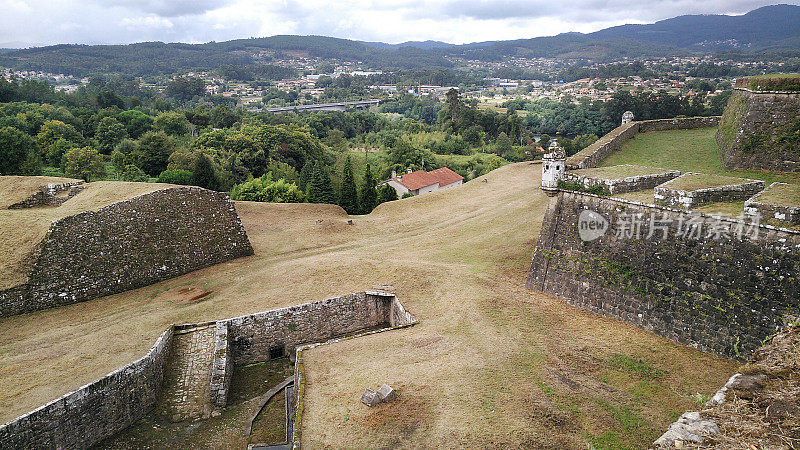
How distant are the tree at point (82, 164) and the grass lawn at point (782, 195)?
128 ft

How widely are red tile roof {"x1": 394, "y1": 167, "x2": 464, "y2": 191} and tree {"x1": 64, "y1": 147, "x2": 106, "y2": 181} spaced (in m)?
23.8

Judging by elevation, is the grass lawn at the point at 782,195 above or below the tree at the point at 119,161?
above

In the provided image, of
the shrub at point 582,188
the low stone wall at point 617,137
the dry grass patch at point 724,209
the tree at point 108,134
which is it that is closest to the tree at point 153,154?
the tree at point 108,134

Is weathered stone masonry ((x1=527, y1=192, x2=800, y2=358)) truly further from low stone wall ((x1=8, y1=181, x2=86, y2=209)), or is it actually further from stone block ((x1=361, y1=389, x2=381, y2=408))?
low stone wall ((x1=8, y1=181, x2=86, y2=209))

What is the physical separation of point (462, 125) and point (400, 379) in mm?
66240

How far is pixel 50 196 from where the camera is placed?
1958 centimetres

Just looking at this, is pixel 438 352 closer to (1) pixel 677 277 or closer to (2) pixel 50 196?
(1) pixel 677 277

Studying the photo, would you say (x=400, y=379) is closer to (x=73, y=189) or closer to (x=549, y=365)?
(x=549, y=365)

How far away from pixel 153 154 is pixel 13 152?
9.59m

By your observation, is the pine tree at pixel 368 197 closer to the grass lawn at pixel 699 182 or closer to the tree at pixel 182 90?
the grass lawn at pixel 699 182

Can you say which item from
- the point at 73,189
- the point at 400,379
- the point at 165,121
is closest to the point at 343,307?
the point at 400,379

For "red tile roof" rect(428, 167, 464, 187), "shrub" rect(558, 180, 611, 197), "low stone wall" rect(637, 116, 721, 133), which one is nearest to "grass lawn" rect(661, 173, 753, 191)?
"shrub" rect(558, 180, 611, 197)

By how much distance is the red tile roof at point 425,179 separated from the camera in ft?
136

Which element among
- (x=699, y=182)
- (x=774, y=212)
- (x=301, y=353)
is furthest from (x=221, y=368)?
(x=774, y=212)
